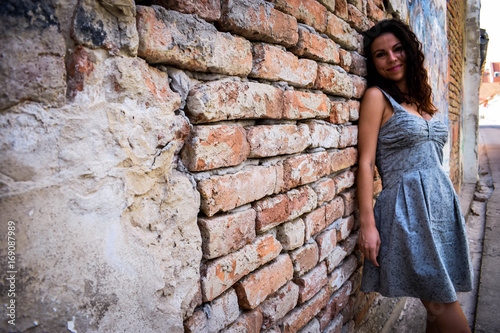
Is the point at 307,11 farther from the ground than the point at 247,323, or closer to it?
farther from the ground

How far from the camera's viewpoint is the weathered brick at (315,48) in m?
1.19

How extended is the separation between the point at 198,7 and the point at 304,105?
0.59 metres

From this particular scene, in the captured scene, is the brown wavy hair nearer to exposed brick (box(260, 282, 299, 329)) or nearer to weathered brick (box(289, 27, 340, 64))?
weathered brick (box(289, 27, 340, 64))

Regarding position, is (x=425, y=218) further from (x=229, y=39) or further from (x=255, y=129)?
(x=229, y=39)

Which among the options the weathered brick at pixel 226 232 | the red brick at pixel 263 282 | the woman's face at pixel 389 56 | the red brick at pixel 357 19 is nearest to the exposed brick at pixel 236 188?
the weathered brick at pixel 226 232

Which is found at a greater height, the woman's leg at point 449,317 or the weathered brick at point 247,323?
the weathered brick at point 247,323

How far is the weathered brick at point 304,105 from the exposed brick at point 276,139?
0.05 meters

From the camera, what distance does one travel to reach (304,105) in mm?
1223

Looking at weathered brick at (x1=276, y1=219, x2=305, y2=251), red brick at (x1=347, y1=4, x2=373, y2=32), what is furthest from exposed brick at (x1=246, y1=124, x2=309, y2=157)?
red brick at (x1=347, y1=4, x2=373, y2=32)

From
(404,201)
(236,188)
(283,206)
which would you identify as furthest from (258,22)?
(404,201)

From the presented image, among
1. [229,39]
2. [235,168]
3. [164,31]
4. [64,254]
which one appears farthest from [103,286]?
[229,39]

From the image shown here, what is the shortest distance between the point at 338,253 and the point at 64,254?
4.28ft

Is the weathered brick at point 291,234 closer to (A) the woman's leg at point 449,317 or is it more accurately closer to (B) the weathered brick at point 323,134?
(B) the weathered brick at point 323,134

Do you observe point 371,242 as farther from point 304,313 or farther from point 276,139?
point 276,139
